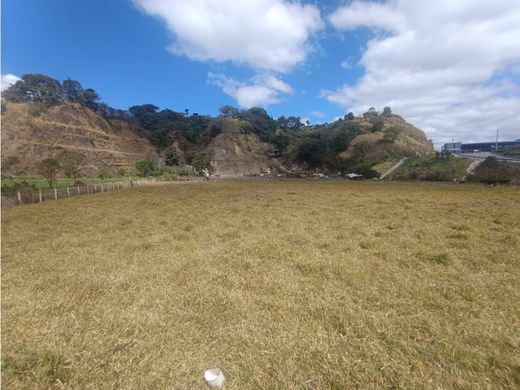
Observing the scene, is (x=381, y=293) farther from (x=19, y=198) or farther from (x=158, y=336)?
(x=19, y=198)

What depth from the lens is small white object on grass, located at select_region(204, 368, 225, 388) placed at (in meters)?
2.73

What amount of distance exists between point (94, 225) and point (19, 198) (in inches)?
602

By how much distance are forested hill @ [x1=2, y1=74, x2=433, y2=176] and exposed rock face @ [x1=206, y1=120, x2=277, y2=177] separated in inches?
17.1

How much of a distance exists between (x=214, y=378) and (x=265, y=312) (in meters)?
1.58

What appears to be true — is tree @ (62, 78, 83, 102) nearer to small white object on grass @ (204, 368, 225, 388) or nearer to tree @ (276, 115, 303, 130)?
tree @ (276, 115, 303, 130)

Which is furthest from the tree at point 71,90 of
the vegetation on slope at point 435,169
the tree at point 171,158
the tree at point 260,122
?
the vegetation on slope at point 435,169

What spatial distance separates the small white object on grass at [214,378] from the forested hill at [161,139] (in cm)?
7890

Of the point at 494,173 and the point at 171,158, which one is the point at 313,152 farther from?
the point at 494,173

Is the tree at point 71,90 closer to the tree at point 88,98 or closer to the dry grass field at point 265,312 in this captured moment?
the tree at point 88,98

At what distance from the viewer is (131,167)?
8456cm

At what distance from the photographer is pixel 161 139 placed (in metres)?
116

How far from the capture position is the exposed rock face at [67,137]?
68250mm

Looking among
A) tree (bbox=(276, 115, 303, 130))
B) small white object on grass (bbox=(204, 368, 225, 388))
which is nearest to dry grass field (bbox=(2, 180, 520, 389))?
small white object on grass (bbox=(204, 368, 225, 388))

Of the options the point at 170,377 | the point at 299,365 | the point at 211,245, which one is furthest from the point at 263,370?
the point at 211,245
